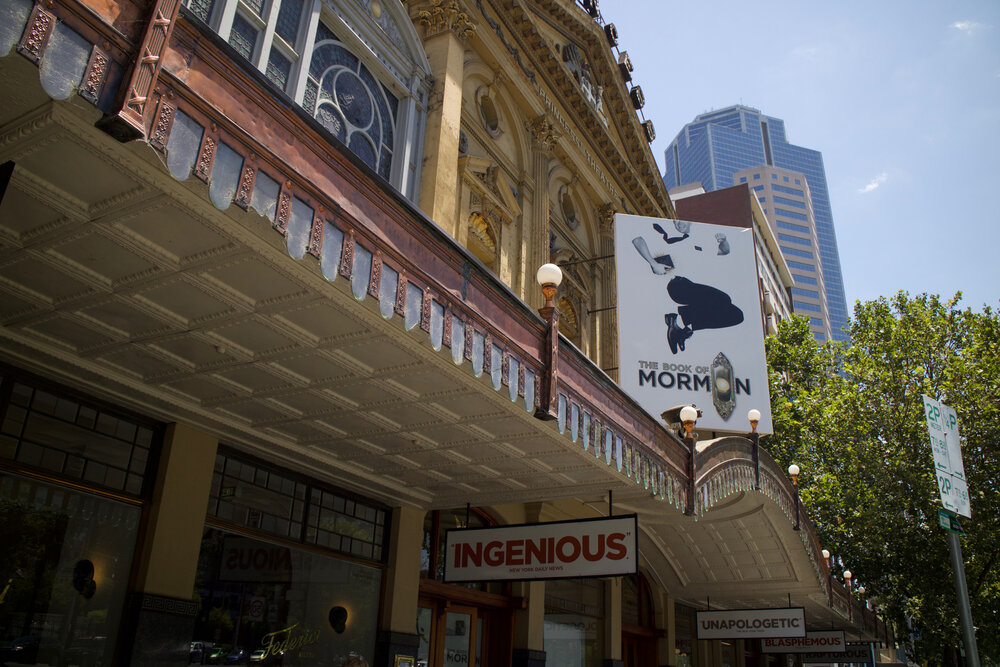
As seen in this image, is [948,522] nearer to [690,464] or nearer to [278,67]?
[690,464]

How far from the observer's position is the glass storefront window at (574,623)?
45.8 feet

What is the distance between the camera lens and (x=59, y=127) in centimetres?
366

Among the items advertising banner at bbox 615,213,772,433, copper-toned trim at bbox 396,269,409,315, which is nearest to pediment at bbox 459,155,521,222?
advertising banner at bbox 615,213,772,433

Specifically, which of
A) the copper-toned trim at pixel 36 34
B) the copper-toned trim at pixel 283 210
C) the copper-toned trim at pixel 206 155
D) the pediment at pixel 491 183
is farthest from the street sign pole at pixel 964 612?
the copper-toned trim at pixel 36 34

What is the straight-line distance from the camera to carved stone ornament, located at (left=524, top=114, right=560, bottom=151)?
16.5 m

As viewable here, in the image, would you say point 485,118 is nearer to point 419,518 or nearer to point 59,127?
point 419,518

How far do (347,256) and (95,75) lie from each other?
181 cm

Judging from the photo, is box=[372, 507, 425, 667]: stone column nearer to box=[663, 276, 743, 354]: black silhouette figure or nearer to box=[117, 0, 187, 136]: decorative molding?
box=[663, 276, 743, 354]: black silhouette figure

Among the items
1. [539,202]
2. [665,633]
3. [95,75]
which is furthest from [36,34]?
[665,633]

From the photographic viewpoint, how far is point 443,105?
496 inches

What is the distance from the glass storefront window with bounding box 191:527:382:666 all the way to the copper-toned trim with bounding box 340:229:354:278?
4888 mm

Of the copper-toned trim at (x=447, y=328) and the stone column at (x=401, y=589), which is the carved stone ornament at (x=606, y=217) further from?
the copper-toned trim at (x=447, y=328)

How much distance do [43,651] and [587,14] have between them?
18169 mm

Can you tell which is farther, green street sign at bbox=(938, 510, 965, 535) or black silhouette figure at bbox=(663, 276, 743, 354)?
black silhouette figure at bbox=(663, 276, 743, 354)
